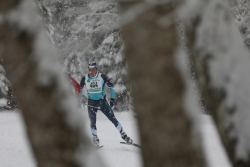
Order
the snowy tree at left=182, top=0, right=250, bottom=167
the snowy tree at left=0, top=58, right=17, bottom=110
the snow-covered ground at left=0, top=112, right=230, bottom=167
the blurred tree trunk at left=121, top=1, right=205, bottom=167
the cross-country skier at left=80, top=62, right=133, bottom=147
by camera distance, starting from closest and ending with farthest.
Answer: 1. the blurred tree trunk at left=121, top=1, right=205, bottom=167
2. the snowy tree at left=182, top=0, right=250, bottom=167
3. the snow-covered ground at left=0, top=112, right=230, bottom=167
4. the cross-country skier at left=80, top=62, right=133, bottom=147
5. the snowy tree at left=0, top=58, right=17, bottom=110

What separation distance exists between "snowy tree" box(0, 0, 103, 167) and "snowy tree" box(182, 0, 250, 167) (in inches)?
29.5

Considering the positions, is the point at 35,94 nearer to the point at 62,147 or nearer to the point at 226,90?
the point at 62,147

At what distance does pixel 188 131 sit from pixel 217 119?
480 mm

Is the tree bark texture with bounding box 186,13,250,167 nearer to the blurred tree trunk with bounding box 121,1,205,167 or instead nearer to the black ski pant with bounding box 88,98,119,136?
the blurred tree trunk with bounding box 121,1,205,167

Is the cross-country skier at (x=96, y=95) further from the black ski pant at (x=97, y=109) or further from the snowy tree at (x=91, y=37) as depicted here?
the snowy tree at (x=91, y=37)

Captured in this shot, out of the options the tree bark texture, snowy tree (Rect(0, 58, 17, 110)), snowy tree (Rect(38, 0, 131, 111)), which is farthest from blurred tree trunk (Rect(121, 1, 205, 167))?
snowy tree (Rect(0, 58, 17, 110))

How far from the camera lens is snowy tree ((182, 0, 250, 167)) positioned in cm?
231

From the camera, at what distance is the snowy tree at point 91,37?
22.7m

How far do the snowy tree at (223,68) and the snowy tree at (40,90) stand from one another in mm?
750

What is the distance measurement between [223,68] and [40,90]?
0.94m

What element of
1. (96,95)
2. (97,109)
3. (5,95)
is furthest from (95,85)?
(5,95)

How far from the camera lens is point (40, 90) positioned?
6.48 feet

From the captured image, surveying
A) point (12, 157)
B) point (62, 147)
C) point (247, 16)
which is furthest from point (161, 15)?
point (247, 16)

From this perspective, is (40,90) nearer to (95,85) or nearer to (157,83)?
(157,83)
